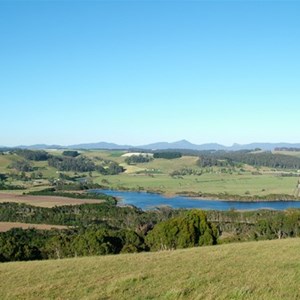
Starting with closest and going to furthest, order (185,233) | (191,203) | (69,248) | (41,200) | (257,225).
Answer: (185,233), (69,248), (257,225), (41,200), (191,203)

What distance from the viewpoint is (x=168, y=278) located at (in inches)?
514

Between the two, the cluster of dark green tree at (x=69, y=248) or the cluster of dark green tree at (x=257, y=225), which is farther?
the cluster of dark green tree at (x=257, y=225)

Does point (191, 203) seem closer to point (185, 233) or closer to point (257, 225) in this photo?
point (257, 225)

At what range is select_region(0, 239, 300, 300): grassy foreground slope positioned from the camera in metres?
10.4

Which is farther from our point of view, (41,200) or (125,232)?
(41,200)

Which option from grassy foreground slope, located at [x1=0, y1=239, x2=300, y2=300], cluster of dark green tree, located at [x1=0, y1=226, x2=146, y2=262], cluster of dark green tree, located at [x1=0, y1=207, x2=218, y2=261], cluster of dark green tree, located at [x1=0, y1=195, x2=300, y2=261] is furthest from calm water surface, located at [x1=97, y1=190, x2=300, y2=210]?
grassy foreground slope, located at [x1=0, y1=239, x2=300, y2=300]

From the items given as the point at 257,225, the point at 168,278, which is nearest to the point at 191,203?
the point at 257,225

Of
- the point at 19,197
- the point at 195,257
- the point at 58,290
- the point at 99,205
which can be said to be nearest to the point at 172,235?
the point at 195,257

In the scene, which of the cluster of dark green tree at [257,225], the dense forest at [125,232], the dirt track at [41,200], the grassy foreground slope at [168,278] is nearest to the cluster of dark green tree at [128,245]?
the dense forest at [125,232]

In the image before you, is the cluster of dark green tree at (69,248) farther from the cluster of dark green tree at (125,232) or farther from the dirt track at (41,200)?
the dirt track at (41,200)

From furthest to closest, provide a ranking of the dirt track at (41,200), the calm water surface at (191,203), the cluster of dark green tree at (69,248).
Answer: the calm water surface at (191,203) → the dirt track at (41,200) → the cluster of dark green tree at (69,248)

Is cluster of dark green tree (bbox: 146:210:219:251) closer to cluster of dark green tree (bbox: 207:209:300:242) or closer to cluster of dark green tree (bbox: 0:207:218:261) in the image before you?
cluster of dark green tree (bbox: 0:207:218:261)

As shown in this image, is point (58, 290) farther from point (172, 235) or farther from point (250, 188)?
point (250, 188)

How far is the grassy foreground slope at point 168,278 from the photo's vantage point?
10.4 m
